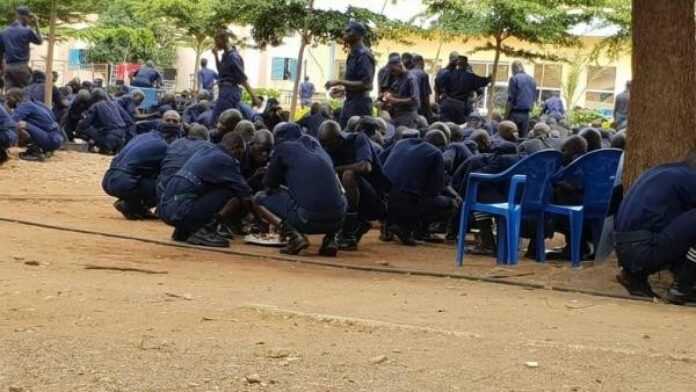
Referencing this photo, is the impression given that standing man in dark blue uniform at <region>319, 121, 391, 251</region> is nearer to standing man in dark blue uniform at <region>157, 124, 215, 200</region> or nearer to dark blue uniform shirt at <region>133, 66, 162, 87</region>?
standing man in dark blue uniform at <region>157, 124, 215, 200</region>

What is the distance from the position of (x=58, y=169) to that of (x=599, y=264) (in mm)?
9733

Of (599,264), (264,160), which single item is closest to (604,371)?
(599,264)

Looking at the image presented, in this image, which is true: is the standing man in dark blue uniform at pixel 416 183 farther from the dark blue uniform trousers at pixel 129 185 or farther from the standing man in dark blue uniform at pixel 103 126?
the standing man in dark blue uniform at pixel 103 126

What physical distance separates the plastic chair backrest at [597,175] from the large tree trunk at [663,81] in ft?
2.75

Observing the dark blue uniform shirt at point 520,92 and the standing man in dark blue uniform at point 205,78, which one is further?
the standing man in dark blue uniform at point 205,78

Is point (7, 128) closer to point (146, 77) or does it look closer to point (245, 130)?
point (245, 130)

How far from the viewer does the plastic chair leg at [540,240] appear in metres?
10.9

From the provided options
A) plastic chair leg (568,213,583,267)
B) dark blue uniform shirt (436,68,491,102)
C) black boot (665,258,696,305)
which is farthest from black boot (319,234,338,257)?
dark blue uniform shirt (436,68,491,102)

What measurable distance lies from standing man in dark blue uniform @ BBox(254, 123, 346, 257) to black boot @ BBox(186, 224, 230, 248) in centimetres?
46

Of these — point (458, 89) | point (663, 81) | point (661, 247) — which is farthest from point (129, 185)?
point (458, 89)

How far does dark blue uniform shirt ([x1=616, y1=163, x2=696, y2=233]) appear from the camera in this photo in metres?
8.67

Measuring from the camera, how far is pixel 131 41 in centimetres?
4331

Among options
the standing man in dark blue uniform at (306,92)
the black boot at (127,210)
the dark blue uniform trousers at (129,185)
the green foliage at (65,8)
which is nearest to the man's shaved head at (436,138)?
the dark blue uniform trousers at (129,185)

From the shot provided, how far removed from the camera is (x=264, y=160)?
11.8 m
